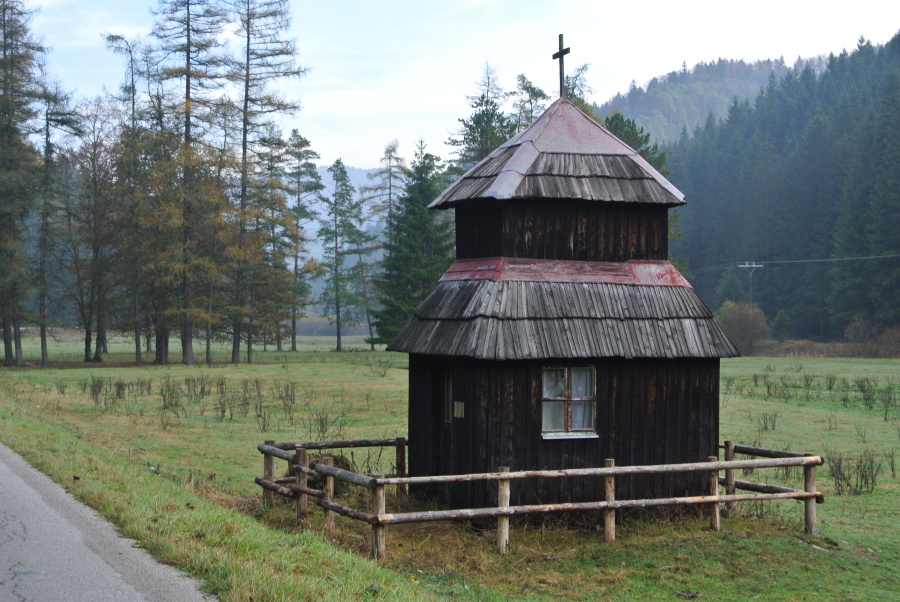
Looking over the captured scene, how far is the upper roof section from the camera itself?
47.0 ft

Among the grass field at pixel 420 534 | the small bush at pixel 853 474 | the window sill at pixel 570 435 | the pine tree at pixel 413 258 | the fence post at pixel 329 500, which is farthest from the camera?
the pine tree at pixel 413 258

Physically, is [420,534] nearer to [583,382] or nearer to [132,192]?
[583,382]

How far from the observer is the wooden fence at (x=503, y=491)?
1140 cm

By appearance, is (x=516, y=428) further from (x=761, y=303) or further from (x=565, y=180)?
(x=761, y=303)

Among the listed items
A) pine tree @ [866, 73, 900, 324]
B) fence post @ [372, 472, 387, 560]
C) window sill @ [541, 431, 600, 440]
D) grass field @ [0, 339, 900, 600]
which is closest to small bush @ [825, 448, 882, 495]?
grass field @ [0, 339, 900, 600]

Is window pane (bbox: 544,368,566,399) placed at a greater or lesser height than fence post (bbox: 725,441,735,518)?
greater

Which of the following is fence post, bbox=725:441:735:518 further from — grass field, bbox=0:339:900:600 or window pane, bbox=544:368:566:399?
window pane, bbox=544:368:566:399

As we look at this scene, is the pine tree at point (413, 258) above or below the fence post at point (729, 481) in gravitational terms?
above

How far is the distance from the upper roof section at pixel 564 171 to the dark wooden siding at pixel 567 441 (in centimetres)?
286

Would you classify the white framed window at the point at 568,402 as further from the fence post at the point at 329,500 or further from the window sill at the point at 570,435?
the fence post at the point at 329,500

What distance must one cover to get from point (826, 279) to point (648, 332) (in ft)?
254

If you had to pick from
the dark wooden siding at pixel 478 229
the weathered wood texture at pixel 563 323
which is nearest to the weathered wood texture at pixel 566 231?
the dark wooden siding at pixel 478 229

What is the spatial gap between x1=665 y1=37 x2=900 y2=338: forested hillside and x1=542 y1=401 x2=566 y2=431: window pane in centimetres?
6612

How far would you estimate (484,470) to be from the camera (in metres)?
13.1
